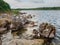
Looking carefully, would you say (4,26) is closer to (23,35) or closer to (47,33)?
(23,35)

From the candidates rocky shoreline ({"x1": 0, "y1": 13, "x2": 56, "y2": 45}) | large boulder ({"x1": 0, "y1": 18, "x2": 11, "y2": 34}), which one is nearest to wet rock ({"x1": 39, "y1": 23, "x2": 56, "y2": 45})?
rocky shoreline ({"x1": 0, "y1": 13, "x2": 56, "y2": 45})

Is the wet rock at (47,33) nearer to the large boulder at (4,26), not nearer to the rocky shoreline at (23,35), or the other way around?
the rocky shoreline at (23,35)

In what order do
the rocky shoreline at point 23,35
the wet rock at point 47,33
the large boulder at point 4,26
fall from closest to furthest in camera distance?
the rocky shoreline at point 23,35 < the wet rock at point 47,33 < the large boulder at point 4,26

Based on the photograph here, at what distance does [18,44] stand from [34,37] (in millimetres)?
4712

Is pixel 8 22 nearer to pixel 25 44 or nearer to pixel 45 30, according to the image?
pixel 45 30

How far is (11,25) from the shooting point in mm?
29234

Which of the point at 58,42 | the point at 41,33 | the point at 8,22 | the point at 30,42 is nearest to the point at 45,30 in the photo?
the point at 41,33

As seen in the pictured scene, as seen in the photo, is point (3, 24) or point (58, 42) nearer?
point (58, 42)

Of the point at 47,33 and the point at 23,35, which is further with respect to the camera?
the point at 23,35

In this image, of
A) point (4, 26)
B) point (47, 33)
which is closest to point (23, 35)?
point (47, 33)

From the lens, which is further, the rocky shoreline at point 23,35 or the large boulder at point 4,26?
the large boulder at point 4,26

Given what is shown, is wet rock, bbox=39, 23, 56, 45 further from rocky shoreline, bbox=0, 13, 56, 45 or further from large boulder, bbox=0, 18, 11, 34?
large boulder, bbox=0, 18, 11, 34

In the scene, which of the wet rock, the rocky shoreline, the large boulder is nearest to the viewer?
the rocky shoreline

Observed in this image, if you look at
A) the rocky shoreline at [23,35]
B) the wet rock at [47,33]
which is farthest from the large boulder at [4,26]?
the wet rock at [47,33]
